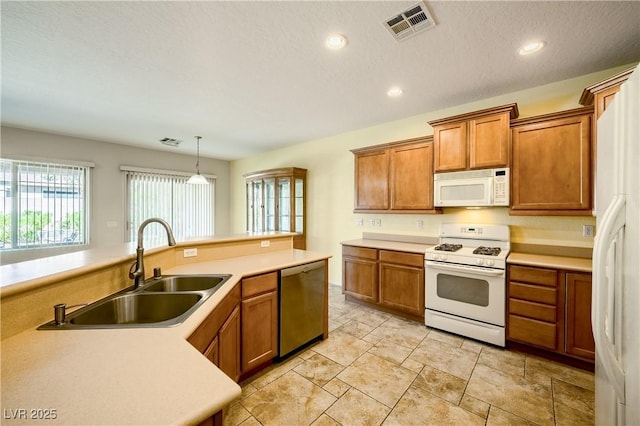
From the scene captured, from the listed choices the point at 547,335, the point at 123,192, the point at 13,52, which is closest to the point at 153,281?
the point at 13,52

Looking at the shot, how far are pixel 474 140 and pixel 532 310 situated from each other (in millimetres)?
1772

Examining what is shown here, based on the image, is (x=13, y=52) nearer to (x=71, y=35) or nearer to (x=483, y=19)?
(x=71, y=35)

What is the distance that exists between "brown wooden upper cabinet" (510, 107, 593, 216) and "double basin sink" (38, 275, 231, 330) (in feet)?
9.68

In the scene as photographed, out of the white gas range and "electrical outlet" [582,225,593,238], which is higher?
"electrical outlet" [582,225,593,238]

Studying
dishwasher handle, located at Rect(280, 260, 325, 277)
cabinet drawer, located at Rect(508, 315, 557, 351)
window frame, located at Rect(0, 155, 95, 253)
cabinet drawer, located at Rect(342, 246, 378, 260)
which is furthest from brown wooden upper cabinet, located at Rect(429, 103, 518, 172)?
window frame, located at Rect(0, 155, 95, 253)

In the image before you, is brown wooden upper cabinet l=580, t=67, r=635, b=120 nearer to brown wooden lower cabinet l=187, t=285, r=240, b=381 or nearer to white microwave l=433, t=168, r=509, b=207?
white microwave l=433, t=168, r=509, b=207

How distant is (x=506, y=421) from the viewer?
5.36 feet

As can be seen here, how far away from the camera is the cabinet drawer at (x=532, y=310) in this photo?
7.36ft

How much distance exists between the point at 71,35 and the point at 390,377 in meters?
3.62

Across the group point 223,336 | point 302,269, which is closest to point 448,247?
point 302,269

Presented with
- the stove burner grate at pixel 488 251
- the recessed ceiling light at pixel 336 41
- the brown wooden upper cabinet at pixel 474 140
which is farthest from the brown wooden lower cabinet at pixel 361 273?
the recessed ceiling light at pixel 336 41

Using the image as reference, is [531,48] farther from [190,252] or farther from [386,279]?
[190,252]

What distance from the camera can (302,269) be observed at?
7.64 ft

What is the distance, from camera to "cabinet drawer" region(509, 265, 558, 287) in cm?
223
